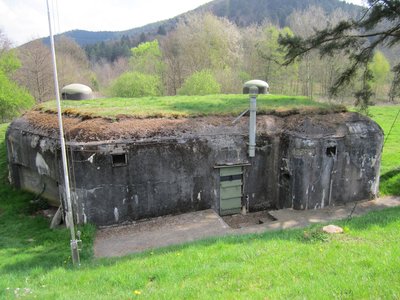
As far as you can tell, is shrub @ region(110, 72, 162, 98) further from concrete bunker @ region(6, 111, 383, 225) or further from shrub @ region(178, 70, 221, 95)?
concrete bunker @ region(6, 111, 383, 225)

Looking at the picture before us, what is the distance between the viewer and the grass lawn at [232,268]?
468 centimetres

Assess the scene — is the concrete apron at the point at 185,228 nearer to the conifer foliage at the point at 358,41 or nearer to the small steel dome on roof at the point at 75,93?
the conifer foliage at the point at 358,41

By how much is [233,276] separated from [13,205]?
8.87 m

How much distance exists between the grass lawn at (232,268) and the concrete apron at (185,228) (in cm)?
61

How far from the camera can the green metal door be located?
1053 cm

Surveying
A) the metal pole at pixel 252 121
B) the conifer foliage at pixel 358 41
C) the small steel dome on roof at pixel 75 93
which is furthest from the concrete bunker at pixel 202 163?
the small steel dome on roof at pixel 75 93

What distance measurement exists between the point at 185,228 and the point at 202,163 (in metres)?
1.94

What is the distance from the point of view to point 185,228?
9258 mm

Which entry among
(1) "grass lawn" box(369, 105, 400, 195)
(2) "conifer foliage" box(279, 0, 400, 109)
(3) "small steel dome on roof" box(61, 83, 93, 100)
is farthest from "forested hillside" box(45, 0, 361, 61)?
(2) "conifer foliage" box(279, 0, 400, 109)

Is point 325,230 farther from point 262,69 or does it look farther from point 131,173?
point 262,69

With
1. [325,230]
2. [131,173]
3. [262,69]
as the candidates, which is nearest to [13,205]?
[131,173]

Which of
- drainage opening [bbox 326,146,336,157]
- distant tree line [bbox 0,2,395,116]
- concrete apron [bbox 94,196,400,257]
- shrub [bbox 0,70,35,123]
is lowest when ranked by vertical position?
concrete apron [bbox 94,196,400,257]

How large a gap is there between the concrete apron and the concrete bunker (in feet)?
0.99

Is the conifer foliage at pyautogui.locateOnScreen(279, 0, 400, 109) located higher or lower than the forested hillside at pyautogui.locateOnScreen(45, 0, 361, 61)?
lower
